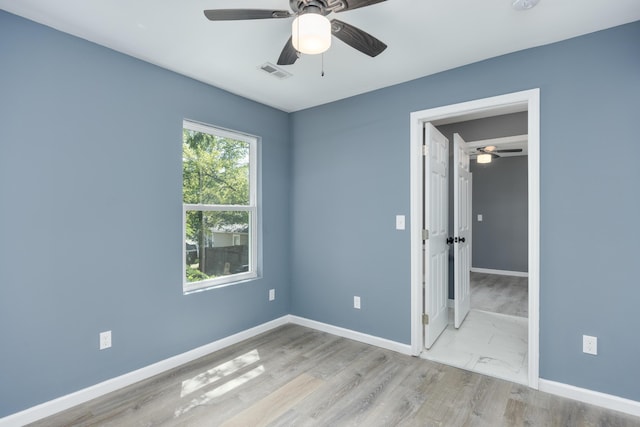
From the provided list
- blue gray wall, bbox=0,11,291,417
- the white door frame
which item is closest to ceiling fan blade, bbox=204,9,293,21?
blue gray wall, bbox=0,11,291,417

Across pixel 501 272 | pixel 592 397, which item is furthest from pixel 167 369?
pixel 501 272

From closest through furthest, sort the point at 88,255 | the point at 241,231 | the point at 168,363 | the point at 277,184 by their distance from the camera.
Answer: the point at 88,255 < the point at 168,363 < the point at 241,231 < the point at 277,184

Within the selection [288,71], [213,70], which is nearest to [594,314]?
[288,71]

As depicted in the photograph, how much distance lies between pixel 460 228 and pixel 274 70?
2.55 m

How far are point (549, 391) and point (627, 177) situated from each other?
1.57 m

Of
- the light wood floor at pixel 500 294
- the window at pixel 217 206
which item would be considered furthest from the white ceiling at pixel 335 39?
the light wood floor at pixel 500 294

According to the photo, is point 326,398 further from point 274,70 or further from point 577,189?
point 274,70

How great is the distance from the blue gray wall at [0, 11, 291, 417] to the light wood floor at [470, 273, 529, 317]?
3626 millimetres

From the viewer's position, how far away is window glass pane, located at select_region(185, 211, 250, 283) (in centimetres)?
303

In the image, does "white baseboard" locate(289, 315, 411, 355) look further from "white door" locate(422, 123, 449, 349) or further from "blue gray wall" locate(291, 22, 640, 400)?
"white door" locate(422, 123, 449, 349)

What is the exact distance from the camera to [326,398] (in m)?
2.32

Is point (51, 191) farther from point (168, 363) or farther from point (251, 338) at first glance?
point (251, 338)

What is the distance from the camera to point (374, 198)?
3264 mm

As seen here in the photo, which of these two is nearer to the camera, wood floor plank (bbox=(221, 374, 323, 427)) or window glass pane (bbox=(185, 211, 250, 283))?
wood floor plank (bbox=(221, 374, 323, 427))
